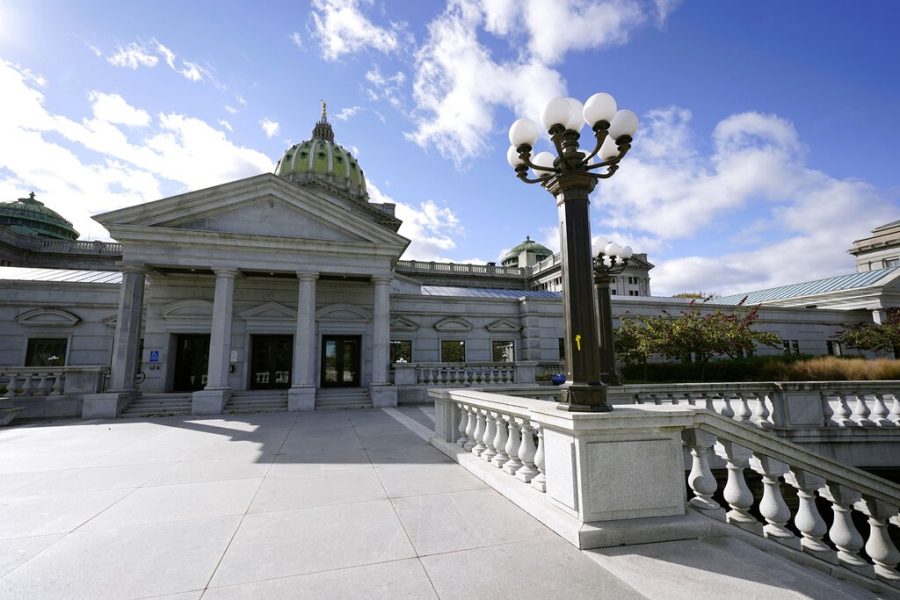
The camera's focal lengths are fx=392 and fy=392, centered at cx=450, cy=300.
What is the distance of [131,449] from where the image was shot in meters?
9.15

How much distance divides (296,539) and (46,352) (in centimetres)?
2298

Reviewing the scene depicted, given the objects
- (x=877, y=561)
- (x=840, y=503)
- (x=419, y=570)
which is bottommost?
(x=877, y=561)

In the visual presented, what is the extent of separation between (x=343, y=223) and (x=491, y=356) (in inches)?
447

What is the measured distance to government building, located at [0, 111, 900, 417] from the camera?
53.6 feet

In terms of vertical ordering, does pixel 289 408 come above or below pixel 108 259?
below

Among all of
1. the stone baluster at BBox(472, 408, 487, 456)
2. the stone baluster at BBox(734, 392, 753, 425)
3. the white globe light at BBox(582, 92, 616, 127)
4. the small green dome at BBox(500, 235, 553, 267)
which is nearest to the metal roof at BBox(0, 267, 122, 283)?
the stone baluster at BBox(472, 408, 487, 456)

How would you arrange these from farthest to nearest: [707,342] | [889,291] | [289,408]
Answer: [889,291]
[707,342]
[289,408]

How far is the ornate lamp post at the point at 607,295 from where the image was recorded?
31.0ft

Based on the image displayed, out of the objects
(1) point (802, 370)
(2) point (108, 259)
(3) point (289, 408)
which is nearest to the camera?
(3) point (289, 408)

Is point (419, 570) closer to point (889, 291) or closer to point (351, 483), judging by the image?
point (351, 483)

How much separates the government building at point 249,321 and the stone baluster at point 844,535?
48.9ft

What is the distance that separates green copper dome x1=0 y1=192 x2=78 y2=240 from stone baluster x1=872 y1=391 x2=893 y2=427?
80498mm

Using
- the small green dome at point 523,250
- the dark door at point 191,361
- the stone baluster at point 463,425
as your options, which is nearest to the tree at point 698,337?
the stone baluster at point 463,425

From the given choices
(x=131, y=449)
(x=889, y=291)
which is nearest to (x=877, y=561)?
(x=131, y=449)
